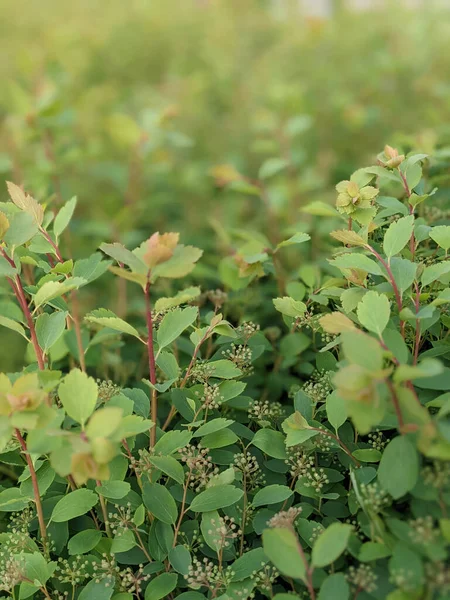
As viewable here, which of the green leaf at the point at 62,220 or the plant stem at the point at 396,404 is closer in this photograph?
the plant stem at the point at 396,404

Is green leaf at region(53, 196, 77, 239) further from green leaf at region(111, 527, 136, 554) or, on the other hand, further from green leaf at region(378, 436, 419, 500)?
green leaf at region(378, 436, 419, 500)

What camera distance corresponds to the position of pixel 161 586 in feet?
2.15

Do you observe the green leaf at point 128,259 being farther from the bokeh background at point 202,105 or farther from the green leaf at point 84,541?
the bokeh background at point 202,105

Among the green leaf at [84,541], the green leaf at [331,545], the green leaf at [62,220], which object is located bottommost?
the green leaf at [84,541]

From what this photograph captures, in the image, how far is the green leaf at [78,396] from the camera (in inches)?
23.5

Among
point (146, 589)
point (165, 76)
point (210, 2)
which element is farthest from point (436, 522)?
point (210, 2)

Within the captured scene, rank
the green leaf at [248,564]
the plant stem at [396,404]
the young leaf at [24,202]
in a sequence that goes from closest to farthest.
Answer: the plant stem at [396,404] → the green leaf at [248,564] → the young leaf at [24,202]

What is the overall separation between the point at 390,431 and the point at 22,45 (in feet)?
7.66

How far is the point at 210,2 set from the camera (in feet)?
10.3

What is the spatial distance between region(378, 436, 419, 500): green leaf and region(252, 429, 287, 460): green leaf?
168 mm

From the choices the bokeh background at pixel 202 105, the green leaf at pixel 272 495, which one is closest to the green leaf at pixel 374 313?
the green leaf at pixel 272 495

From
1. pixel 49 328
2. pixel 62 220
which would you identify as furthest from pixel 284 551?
pixel 62 220

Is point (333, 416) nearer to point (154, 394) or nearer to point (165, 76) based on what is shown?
point (154, 394)

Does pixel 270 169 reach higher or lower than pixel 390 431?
higher
